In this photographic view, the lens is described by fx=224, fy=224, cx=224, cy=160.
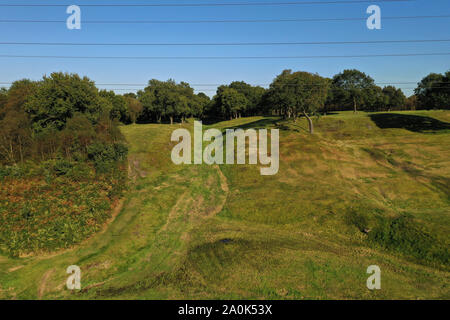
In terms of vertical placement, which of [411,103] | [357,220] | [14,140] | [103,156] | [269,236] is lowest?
[269,236]

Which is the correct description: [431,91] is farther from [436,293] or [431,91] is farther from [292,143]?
[436,293]

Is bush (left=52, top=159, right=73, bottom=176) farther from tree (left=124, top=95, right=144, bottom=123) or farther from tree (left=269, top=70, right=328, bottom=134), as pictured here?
tree (left=124, top=95, right=144, bottom=123)

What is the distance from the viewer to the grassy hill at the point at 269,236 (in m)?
17.0

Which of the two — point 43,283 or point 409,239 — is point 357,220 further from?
point 43,283

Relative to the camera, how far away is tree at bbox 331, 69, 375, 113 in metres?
95.2

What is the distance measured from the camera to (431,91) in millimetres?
66438

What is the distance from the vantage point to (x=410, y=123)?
6781 cm

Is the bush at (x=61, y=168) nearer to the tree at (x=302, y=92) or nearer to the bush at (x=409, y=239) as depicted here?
the bush at (x=409, y=239)

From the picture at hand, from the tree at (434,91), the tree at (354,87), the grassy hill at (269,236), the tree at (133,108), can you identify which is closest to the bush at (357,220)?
the grassy hill at (269,236)

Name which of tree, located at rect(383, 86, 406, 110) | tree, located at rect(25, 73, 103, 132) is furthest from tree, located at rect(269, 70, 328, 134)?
tree, located at rect(383, 86, 406, 110)

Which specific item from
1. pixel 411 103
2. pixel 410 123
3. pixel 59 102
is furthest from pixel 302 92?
pixel 411 103

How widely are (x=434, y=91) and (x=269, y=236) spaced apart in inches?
2966

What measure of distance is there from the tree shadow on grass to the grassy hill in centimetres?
2172
